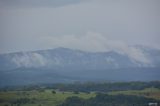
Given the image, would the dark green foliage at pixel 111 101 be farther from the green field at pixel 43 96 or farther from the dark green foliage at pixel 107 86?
the dark green foliage at pixel 107 86

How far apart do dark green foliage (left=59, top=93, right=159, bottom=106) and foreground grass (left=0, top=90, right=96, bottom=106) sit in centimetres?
13

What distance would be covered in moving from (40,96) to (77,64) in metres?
1.21

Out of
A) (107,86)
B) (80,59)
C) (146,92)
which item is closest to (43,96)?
(80,59)

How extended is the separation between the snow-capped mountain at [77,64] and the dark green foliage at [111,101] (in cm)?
58

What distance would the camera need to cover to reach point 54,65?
Answer: 12289 mm

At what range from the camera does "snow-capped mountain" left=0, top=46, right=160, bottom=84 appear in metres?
12.1

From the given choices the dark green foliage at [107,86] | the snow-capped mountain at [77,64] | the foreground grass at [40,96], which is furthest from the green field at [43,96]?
the snow-capped mountain at [77,64]

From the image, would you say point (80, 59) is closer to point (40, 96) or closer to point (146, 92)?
point (40, 96)

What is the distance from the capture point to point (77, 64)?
40.3 ft

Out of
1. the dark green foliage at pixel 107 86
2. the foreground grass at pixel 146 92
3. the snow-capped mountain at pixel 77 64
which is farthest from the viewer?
the snow-capped mountain at pixel 77 64

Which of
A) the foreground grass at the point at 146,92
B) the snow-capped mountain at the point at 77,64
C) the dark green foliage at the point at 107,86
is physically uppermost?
the snow-capped mountain at the point at 77,64

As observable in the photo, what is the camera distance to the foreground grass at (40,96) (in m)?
11.7

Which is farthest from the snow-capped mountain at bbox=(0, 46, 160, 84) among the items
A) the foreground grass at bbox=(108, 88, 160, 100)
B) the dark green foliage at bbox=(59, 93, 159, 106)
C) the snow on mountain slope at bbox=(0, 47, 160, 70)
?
the dark green foliage at bbox=(59, 93, 159, 106)

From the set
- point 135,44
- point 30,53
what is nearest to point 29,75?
point 30,53
